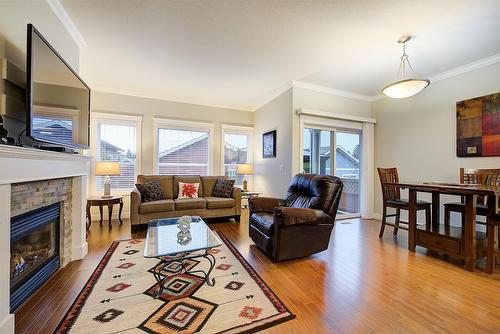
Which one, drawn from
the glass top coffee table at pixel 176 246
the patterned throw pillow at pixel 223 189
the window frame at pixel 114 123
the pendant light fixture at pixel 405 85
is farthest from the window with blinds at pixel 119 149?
the pendant light fixture at pixel 405 85

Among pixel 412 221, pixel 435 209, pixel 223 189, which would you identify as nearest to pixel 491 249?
pixel 412 221

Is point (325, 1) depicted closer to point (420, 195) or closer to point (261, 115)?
point (261, 115)

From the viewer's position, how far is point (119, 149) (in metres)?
4.29

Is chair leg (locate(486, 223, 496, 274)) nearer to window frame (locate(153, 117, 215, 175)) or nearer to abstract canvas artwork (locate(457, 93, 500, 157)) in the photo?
abstract canvas artwork (locate(457, 93, 500, 157))

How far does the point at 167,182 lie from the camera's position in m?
4.07

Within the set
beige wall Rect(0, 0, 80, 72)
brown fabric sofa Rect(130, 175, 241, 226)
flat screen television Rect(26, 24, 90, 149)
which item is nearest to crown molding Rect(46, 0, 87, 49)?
beige wall Rect(0, 0, 80, 72)

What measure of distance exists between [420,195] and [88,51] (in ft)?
18.5

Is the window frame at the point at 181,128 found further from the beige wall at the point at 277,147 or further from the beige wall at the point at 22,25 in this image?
the beige wall at the point at 22,25

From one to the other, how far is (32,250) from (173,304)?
135 cm

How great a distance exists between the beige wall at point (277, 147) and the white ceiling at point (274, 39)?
51cm

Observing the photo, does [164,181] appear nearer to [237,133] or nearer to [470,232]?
[237,133]

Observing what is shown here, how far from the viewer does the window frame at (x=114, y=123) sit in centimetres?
404

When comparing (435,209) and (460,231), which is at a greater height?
(435,209)

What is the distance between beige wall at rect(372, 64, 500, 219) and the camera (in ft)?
10.0
